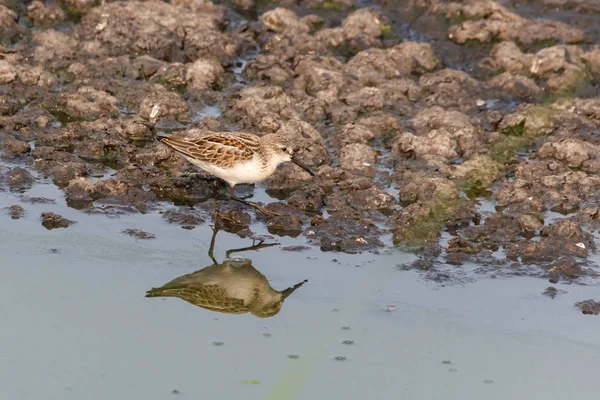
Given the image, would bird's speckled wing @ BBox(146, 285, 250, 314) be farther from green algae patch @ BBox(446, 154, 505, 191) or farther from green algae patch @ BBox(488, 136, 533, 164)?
green algae patch @ BBox(488, 136, 533, 164)

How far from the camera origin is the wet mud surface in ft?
33.3

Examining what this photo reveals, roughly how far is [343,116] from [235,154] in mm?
2572

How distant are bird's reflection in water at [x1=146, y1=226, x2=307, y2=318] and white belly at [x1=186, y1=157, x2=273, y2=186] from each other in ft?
3.18

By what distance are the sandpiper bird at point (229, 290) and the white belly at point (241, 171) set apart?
104cm

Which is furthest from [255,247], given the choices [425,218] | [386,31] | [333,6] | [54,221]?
[333,6]

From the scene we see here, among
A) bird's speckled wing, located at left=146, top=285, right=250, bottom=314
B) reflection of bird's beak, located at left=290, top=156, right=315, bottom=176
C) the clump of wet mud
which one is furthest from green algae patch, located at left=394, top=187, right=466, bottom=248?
the clump of wet mud

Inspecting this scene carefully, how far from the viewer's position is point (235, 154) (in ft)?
33.4

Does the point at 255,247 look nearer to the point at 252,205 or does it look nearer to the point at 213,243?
the point at 213,243

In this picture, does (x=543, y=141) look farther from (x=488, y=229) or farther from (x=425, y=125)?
(x=488, y=229)

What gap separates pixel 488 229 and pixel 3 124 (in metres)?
5.56

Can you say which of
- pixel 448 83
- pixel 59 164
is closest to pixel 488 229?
pixel 448 83

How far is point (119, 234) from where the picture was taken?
9.91 m

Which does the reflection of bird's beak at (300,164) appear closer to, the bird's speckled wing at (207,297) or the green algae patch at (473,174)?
the green algae patch at (473,174)

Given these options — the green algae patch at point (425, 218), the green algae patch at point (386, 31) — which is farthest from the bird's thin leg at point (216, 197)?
the green algae patch at point (386, 31)
